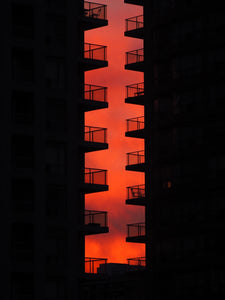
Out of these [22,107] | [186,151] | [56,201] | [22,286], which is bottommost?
[22,286]

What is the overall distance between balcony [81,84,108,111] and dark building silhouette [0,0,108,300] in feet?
0.27

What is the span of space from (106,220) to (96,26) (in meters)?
16.4

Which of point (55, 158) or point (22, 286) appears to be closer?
point (22, 286)

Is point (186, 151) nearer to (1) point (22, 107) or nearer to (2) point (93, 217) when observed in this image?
(2) point (93, 217)

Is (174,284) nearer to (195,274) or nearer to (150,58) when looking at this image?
(195,274)

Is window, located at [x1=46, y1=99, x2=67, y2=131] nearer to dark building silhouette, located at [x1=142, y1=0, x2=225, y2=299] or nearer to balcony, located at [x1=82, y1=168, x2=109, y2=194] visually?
balcony, located at [x1=82, y1=168, x2=109, y2=194]

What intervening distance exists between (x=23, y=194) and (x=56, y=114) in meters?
7.45

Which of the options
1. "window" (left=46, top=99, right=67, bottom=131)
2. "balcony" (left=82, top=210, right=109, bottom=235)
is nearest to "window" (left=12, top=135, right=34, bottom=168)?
"window" (left=46, top=99, right=67, bottom=131)

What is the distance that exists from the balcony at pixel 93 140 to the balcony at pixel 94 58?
16.9 ft

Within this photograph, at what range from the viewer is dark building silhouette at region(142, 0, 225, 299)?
10400 centimetres

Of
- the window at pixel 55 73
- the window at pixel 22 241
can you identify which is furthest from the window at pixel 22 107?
the window at pixel 22 241

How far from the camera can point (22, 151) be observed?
9144cm

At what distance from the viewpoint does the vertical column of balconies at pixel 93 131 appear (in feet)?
309

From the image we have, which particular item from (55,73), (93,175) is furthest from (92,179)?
(55,73)
